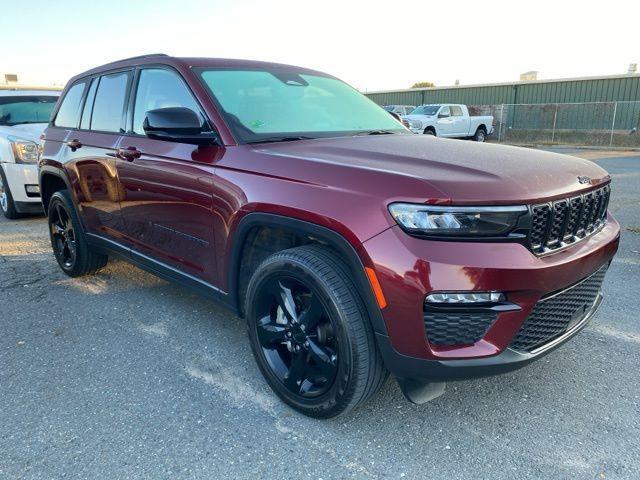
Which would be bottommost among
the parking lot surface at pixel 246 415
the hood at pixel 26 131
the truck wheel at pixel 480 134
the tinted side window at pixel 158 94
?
the truck wheel at pixel 480 134

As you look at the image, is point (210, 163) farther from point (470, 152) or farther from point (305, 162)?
point (470, 152)

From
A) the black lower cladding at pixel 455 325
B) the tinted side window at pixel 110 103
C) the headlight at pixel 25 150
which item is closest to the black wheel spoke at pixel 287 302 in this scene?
the black lower cladding at pixel 455 325

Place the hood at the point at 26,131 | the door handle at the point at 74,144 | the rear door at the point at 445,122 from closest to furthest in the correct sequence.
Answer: the door handle at the point at 74,144 < the hood at the point at 26,131 < the rear door at the point at 445,122

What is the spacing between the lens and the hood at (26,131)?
22.2 feet

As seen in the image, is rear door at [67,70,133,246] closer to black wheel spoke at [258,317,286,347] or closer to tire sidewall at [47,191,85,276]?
tire sidewall at [47,191,85,276]

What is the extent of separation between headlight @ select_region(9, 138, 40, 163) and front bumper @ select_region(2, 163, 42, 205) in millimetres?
78

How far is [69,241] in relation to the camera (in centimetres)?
463

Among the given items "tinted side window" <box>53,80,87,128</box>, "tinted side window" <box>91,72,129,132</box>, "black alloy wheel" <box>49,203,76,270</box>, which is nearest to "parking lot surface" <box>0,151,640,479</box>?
"black alloy wheel" <box>49,203,76,270</box>

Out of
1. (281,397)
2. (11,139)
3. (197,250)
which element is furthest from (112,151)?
(11,139)

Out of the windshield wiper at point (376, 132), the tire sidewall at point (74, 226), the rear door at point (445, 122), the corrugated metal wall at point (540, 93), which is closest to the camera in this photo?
the windshield wiper at point (376, 132)

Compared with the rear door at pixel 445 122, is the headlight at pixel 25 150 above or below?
above

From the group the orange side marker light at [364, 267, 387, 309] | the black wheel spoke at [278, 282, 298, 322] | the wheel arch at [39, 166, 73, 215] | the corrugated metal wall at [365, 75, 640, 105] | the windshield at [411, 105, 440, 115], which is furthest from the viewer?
the corrugated metal wall at [365, 75, 640, 105]

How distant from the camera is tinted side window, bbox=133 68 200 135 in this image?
314cm

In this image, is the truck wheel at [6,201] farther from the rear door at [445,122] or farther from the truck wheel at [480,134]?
the truck wheel at [480,134]
